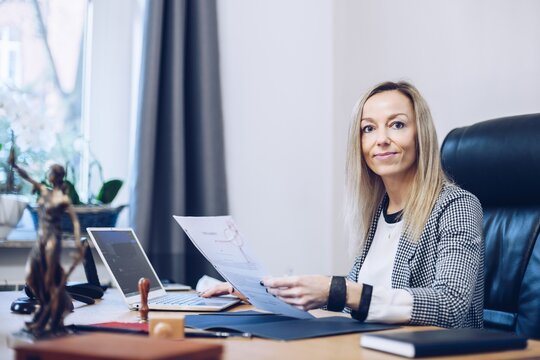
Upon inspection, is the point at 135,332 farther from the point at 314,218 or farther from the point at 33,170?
the point at 314,218

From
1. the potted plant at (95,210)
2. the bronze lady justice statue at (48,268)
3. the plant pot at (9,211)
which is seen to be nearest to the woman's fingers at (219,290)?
the bronze lady justice statue at (48,268)

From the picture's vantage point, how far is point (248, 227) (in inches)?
111

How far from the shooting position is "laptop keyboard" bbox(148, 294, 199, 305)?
4.81 ft

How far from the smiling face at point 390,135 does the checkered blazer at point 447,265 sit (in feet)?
0.42

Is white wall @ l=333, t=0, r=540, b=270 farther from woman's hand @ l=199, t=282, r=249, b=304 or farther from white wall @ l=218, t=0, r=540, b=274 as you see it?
woman's hand @ l=199, t=282, r=249, b=304

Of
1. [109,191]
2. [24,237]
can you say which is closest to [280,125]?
[109,191]

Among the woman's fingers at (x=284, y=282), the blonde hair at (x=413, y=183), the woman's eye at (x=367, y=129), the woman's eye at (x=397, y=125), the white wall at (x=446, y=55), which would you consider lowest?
the woman's fingers at (x=284, y=282)

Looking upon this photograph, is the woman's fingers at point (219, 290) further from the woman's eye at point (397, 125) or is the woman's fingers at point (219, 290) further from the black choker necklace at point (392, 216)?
the woman's eye at point (397, 125)

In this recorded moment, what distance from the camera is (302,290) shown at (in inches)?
46.0

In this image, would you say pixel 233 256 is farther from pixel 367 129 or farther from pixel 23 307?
pixel 367 129

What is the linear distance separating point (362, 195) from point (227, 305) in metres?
0.53

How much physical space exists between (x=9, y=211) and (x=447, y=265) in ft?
5.25

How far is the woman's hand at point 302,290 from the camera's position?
1.17m

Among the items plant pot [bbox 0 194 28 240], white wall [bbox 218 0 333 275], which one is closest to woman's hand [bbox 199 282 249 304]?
plant pot [bbox 0 194 28 240]
